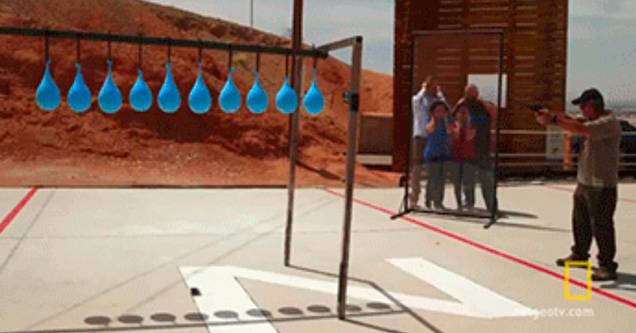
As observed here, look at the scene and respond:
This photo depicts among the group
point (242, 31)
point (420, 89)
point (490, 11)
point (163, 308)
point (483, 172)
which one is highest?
point (242, 31)

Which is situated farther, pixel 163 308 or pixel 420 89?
pixel 420 89

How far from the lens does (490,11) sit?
1864 cm

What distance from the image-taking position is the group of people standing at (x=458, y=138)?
33.3 feet

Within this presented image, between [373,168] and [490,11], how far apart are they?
553cm

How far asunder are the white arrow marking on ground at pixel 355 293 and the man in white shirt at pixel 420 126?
3465 mm

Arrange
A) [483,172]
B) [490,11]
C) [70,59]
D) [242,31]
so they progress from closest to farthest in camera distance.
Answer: [483,172] < [490,11] < [70,59] < [242,31]

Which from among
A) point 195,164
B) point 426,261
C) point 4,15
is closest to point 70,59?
point 4,15

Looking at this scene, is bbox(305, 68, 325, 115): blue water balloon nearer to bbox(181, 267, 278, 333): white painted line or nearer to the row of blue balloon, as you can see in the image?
the row of blue balloon

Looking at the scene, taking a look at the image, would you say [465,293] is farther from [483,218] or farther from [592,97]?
[483,218]

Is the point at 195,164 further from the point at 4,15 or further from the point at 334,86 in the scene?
the point at 334,86

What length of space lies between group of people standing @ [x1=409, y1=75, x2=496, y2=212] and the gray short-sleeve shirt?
3522mm

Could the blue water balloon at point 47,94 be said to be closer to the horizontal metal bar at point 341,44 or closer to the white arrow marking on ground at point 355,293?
the white arrow marking on ground at point 355,293

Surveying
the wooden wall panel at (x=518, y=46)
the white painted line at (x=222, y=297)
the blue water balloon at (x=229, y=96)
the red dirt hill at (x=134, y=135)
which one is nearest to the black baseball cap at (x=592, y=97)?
the blue water balloon at (x=229, y=96)

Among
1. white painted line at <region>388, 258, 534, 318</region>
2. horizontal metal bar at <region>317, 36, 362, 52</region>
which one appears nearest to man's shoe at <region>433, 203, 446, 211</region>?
white painted line at <region>388, 258, 534, 318</region>
